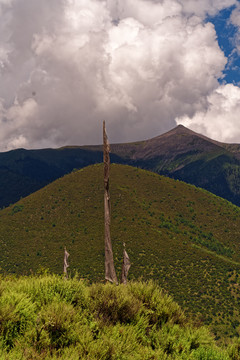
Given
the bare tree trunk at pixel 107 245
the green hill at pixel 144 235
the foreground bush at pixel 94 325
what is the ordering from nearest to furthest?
the foreground bush at pixel 94 325, the bare tree trunk at pixel 107 245, the green hill at pixel 144 235

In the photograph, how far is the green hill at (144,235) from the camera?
53.3m

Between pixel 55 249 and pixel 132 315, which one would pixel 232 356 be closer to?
pixel 132 315

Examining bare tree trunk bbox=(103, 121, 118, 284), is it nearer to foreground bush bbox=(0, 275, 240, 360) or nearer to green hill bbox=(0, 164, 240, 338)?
foreground bush bbox=(0, 275, 240, 360)

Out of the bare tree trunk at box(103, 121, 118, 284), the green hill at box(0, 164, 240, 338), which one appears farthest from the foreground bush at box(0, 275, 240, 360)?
Result: the green hill at box(0, 164, 240, 338)

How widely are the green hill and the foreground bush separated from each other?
30.8m

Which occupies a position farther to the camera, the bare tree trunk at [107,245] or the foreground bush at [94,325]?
the bare tree trunk at [107,245]

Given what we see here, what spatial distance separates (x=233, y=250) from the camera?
7794cm

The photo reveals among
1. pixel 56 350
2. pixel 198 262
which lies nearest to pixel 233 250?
pixel 198 262

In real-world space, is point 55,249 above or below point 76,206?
below

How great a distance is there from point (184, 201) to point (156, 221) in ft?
68.2

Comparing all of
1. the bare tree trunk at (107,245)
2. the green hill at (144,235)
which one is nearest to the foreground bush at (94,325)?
the bare tree trunk at (107,245)

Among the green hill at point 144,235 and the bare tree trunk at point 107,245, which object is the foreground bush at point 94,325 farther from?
the green hill at point 144,235

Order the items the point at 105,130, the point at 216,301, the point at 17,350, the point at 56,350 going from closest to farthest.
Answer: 1. the point at 17,350
2. the point at 56,350
3. the point at 105,130
4. the point at 216,301

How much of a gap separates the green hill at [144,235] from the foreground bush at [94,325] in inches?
1214
